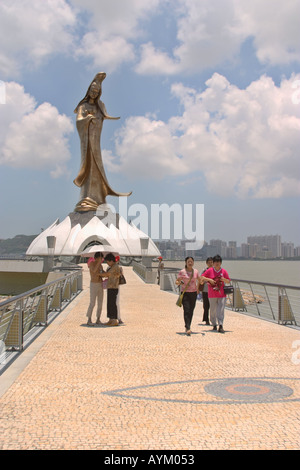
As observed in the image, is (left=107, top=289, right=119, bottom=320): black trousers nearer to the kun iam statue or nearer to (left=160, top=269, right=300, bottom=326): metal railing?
(left=160, top=269, right=300, bottom=326): metal railing

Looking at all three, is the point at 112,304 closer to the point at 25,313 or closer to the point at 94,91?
the point at 25,313

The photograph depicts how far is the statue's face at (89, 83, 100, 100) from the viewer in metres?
39.2

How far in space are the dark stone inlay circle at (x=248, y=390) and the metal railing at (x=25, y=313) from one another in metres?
2.55

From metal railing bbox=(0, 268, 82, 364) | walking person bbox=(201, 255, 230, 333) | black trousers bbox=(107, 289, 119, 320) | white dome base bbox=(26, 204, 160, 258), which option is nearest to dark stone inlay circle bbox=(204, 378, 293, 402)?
metal railing bbox=(0, 268, 82, 364)

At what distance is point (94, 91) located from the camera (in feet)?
129

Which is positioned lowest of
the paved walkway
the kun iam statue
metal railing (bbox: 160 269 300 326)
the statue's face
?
the paved walkway

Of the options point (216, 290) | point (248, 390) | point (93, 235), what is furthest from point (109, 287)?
point (93, 235)

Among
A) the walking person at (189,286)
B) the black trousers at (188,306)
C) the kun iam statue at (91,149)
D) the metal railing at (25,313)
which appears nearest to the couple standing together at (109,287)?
the metal railing at (25,313)

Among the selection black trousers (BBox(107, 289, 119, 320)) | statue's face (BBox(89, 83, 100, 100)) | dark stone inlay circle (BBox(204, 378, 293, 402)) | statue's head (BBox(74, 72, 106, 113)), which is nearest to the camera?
dark stone inlay circle (BBox(204, 378, 293, 402))

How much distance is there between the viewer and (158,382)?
15.0ft

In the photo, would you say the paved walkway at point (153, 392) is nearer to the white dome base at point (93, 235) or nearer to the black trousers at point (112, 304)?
the black trousers at point (112, 304)

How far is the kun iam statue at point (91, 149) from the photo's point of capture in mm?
39844

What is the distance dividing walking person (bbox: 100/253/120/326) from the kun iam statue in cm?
3295
